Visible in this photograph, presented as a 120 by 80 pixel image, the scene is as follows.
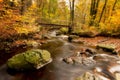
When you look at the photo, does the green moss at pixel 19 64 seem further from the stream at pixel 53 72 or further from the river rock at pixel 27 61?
the stream at pixel 53 72

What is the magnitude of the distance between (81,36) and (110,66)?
9524mm

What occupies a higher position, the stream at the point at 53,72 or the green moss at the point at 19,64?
the green moss at the point at 19,64

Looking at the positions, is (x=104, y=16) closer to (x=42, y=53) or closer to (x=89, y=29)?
(x=89, y=29)

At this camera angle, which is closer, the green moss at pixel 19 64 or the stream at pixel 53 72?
the stream at pixel 53 72

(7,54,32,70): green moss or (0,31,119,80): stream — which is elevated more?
(7,54,32,70): green moss

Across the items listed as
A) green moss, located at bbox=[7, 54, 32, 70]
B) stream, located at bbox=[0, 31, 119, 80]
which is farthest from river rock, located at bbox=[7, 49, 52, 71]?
stream, located at bbox=[0, 31, 119, 80]

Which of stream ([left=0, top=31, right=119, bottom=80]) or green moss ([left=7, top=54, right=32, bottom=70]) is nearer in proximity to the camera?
Result: stream ([left=0, top=31, right=119, bottom=80])

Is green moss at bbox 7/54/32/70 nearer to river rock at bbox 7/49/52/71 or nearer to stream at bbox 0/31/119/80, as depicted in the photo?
river rock at bbox 7/49/52/71

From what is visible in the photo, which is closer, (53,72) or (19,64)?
(19,64)

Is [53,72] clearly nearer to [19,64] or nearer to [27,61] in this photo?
[27,61]

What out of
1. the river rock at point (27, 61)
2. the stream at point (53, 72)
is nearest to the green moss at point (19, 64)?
the river rock at point (27, 61)

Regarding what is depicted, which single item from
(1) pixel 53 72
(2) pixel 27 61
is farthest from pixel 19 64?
(1) pixel 53 72

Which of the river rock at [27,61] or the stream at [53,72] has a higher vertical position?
the river rock at [27,61]

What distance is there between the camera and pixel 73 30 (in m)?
21.5
